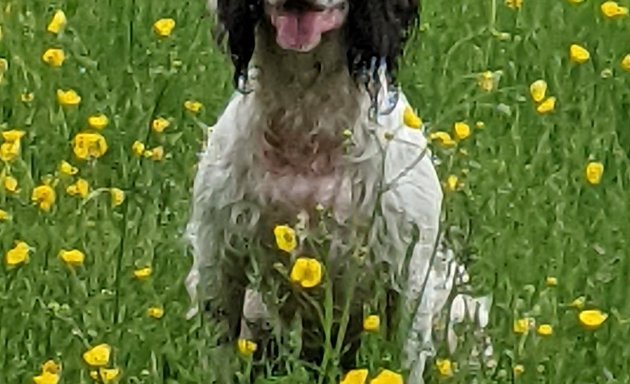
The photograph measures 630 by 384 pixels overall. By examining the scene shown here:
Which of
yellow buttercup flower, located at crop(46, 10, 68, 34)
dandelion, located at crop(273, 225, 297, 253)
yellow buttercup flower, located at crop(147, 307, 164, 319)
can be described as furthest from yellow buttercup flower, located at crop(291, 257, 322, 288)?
yellow buttercup flower, located at crop(46, 10, 68, 34)

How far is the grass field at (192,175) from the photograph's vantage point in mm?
3846

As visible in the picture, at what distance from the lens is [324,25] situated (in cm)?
416

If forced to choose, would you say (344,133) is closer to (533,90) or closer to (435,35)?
(533,90)

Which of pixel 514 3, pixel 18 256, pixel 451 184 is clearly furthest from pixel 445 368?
pixel 514 3

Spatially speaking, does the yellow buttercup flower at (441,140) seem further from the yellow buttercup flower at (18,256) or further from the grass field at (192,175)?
the yellow buttercup flower at (18,256)

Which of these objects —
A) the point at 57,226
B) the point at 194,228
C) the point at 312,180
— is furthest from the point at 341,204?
the point at 57,226

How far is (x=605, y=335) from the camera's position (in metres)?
4.06

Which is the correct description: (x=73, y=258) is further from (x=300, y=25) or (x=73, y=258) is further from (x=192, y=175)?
(x=192, y=175)

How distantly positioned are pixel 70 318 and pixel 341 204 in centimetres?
79

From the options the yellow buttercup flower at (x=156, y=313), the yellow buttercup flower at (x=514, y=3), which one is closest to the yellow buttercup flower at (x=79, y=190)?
the yellow buttercup flower at (x=156, y=313)

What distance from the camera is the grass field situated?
385 centimetres

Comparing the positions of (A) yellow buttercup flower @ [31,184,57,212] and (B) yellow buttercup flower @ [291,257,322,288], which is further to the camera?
(A) yellow buttercup flower @ [31,184,57,212]

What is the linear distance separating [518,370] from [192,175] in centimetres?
162

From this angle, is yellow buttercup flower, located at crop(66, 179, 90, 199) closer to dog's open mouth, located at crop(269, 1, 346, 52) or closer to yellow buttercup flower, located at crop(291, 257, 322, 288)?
dog's open mouth, located at crop(269, 1, 346, 52)
